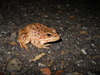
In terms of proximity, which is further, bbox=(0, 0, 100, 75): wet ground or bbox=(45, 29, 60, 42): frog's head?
bbox=(45, 29, 60, 42): frog's head

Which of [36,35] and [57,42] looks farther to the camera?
[57,42]

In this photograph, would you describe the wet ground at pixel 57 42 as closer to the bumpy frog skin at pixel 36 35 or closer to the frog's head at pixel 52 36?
the bumpy frog skin at pixel 36 35

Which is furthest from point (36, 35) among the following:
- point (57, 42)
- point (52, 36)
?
point (57, 42)

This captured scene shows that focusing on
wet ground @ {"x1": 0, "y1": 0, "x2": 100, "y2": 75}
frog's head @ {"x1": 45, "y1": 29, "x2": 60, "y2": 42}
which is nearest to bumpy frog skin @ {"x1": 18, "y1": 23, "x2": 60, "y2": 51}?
frog's head @ {"x1": 45, "y1": 29, "x2": 60, "y2": 42}

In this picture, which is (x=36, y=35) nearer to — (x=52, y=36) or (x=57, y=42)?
(x=52, y=36)

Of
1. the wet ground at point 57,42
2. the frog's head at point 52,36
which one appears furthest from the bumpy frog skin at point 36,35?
the wet ground at point 57,42

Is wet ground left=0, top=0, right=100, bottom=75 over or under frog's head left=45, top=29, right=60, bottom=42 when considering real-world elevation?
under

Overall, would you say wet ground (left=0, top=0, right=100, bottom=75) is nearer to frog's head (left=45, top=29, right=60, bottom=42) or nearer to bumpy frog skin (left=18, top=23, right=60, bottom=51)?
bumpy frog skin (left=18, top=23, right=60, bottom=51)

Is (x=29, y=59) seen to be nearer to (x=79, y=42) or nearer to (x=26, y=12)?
(x=79, y=42)

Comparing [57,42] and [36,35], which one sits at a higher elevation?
[36,35]
